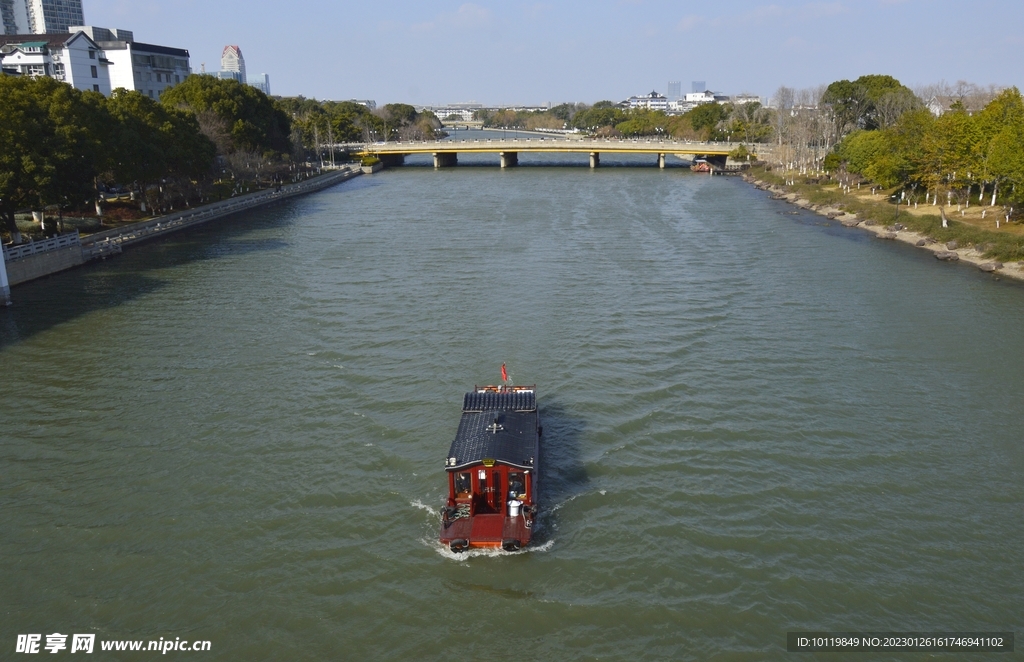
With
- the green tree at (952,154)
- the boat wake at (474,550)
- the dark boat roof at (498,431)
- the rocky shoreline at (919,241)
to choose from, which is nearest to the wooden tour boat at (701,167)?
the rocky shoreline at (919,241)

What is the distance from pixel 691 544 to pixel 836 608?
3247 millimetres

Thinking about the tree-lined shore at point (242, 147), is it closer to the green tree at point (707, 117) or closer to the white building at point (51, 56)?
the white building at point (51, 56)

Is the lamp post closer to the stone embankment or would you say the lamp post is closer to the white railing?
the stone embankment

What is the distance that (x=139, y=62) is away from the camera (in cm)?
8888

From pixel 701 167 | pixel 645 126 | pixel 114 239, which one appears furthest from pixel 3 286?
pixel 645 126

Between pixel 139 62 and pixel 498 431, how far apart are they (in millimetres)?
90117

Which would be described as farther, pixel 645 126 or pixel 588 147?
pixel 645 126

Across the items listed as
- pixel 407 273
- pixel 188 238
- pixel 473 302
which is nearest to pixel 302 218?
pixel 188 238

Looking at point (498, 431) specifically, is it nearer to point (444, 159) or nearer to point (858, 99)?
point (858, 99)

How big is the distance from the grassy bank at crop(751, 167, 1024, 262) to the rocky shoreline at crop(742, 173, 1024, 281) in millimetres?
350

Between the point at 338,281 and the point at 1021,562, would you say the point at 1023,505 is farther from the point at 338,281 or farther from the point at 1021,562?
the point at 338,281

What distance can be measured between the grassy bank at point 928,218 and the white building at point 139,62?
239 feet

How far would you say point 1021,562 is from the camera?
16.3 metres

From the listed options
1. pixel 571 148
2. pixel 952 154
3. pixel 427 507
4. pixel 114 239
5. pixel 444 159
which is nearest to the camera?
pixel 427 507
